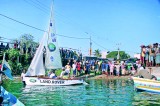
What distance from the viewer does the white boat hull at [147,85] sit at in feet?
80.3

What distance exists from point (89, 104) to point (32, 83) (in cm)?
1317

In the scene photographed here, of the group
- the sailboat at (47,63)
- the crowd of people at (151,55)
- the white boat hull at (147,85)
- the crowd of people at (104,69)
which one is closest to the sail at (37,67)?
the sailboat at (47,63)

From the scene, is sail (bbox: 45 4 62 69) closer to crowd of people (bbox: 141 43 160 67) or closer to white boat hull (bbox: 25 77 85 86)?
white boat hull (bbox: 25 77 85 86)

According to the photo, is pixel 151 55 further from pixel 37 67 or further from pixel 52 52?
pixel 37 67

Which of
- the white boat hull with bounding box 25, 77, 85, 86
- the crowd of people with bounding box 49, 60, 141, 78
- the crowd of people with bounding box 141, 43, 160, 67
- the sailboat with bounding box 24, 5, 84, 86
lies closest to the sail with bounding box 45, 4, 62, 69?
the sailboat with bounding box 24, 5, 84, 86

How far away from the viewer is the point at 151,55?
3512cm

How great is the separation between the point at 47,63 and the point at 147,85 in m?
11.3

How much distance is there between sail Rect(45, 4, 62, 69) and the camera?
107 feet


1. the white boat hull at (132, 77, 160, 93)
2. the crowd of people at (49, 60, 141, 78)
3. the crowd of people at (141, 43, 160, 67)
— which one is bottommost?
the white boat hull at (132, 77, 160, 93)

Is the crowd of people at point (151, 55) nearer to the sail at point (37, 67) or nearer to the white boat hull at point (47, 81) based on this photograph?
the white boat hull at point (47, 81)

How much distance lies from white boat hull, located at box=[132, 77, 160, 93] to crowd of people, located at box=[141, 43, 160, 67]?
29.5 ft

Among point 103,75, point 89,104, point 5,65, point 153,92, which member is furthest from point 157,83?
point 103,75

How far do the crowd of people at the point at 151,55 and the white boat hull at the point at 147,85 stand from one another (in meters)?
8.99

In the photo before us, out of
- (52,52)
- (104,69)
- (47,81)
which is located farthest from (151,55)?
(47,81)
